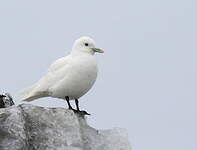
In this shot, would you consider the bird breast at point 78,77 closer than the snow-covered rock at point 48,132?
No

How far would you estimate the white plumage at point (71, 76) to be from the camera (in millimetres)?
14148

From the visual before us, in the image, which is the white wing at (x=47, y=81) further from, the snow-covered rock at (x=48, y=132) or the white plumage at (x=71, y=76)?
the snow-covered rock at (x=48, y=132)

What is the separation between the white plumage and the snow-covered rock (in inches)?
110

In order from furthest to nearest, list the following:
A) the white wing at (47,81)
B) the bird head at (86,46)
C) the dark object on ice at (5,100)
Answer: the bird head at (86,46)
the white wing at (47,81)
the dark object on ice at (5,100)

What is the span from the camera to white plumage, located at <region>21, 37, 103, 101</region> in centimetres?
1415

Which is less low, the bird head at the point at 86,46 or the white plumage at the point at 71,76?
the bird head at the point at 86,46

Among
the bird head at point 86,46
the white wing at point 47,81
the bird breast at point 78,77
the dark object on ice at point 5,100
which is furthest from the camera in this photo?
the bird head at point 86,46

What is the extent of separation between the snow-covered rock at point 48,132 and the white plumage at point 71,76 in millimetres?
2798

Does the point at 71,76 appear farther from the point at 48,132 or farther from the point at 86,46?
the point at 48,132

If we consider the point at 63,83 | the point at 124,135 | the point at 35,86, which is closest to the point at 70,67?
the point at 63,83

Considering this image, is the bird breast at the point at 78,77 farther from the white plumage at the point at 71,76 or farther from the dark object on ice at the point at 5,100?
the dark object on ice at the point at 5,100

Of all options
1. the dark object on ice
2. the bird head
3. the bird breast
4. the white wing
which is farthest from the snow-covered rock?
the bird head

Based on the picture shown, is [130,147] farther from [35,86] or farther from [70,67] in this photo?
[35,86]

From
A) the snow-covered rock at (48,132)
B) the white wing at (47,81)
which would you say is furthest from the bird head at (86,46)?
the snow-covered rock at (48,132)
